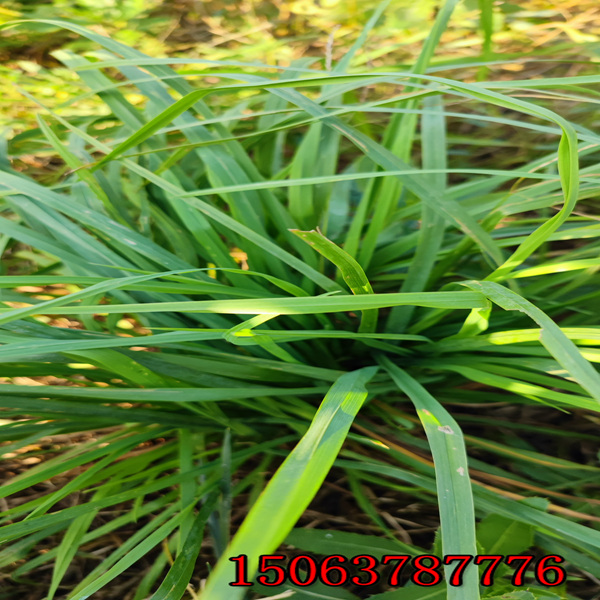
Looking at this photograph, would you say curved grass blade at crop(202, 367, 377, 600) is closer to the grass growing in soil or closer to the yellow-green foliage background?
the grass growing in soil

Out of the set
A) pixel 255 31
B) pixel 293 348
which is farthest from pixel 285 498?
pixel 255 31

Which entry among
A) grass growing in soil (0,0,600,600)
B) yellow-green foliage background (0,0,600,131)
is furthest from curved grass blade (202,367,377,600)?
yellow-green foliage background (0,0,600,131)

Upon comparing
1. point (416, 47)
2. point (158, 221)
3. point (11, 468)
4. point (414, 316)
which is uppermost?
point (416, 47)

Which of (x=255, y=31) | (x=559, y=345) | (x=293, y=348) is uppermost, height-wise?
(x=255, y=31)

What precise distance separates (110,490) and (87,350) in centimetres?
26

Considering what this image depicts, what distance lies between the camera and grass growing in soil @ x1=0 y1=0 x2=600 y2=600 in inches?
20.4

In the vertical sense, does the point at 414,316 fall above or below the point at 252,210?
below

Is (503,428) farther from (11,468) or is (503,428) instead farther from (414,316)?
(11,468)

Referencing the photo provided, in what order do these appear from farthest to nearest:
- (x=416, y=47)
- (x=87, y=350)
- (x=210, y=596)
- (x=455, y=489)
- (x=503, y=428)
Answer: (x=416, y=47)
(x=503, y=428)
(x=87, y=350)
(x=455, y=489)
(x=210, y=596)

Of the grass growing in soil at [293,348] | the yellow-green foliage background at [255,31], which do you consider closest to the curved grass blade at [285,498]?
the grass growing in soil at [293,348]

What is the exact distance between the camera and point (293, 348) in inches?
26.2

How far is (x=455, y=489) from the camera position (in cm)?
40

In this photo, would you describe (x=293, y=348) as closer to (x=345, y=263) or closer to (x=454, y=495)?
(x=345, y=263)

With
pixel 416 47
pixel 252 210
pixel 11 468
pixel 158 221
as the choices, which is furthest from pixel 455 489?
pixel 416 47
